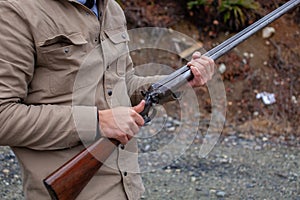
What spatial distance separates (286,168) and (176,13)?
400 cm

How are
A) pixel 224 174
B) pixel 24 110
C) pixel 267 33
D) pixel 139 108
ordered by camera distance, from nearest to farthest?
pixel 24 110
pixel 139 108
pixel 224 174
pixel 267 33

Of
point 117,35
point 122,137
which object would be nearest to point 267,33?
point 117,35

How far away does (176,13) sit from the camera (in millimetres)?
9945

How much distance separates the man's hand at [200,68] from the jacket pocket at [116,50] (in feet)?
1.15

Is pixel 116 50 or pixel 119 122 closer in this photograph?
pixel 119 122

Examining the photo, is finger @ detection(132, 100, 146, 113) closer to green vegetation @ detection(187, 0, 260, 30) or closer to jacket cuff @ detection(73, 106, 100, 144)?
Result: jacket cuff @ detection(73, 106, 100, 144)

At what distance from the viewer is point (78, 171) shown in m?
2.50

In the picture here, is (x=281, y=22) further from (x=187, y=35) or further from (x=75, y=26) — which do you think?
(x=75, y=26)

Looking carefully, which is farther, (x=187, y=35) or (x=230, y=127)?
(x=187, y=35)

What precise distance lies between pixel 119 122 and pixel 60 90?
0.30m

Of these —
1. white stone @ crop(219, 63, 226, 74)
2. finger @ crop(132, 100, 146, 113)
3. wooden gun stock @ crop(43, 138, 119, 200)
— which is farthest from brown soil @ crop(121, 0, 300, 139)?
wooden gun stock @ crop(43, 138, 119, 200)

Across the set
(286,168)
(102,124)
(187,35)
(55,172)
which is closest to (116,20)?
(102,124)

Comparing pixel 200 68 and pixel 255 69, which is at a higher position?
pixel 200 68

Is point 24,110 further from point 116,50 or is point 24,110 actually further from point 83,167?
point 116,50
